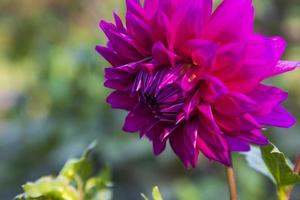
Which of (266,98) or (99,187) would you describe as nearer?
(266,98)

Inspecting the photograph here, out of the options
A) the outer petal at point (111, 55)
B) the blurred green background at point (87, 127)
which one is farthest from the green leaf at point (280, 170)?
the blurred green background at point (87, 127)

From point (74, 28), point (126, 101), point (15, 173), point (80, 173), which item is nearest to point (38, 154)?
point (15, 173)

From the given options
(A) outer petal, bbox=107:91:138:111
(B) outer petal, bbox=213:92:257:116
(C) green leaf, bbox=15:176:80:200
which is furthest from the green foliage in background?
(B) outer petal, bbox=213:92:257:116

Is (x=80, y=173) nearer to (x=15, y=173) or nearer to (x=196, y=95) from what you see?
(x=196, y=95)

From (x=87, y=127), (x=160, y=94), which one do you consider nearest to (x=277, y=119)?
(x=160, y=94)

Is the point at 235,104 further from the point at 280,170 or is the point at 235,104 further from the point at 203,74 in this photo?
the point at 280,170

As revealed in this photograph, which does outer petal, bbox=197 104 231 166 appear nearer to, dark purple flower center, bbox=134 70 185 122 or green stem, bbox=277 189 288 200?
dark purple flower center, bbox=134 70 185 122

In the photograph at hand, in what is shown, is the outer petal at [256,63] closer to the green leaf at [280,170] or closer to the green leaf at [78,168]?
the green leaf at [280,170]

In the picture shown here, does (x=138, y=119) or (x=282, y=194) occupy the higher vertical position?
(x=138, y=119)
